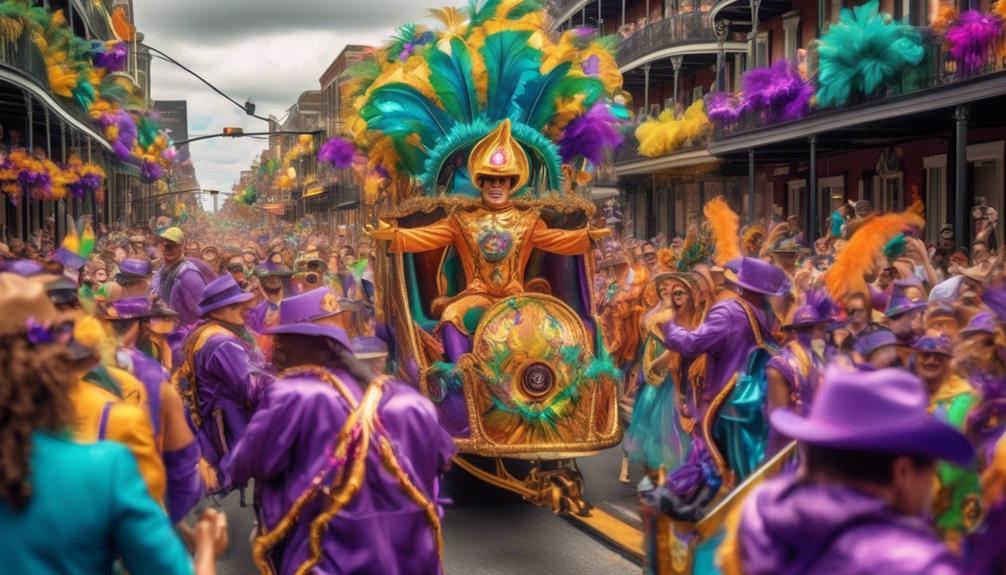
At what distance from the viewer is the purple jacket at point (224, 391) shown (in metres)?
6.93

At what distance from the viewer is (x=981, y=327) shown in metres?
5.37

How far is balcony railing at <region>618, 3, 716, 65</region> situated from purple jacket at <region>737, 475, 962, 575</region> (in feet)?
104

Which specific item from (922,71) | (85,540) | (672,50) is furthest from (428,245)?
(672,50)

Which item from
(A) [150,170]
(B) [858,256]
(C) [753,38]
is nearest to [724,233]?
(B) [858,256]

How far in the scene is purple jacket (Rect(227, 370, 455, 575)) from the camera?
4.30 meters

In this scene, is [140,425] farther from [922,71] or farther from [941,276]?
[922,71]

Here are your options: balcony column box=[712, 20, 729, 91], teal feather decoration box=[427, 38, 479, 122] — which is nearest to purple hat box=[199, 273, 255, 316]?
teal feather decoration box=[427, 38, 479, 122]

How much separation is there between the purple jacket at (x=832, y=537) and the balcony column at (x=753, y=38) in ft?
82.2

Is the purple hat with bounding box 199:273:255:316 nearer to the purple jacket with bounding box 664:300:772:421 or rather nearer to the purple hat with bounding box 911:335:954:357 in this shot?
the purple jacket with bounding box 664:300:772:421

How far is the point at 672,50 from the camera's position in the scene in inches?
1357

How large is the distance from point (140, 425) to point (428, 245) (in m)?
6.04

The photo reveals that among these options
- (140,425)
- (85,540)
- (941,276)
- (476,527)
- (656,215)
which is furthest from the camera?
(656,215)

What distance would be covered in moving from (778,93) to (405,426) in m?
20.2

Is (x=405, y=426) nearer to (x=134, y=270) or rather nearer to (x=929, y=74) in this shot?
(x=134, y=270)
